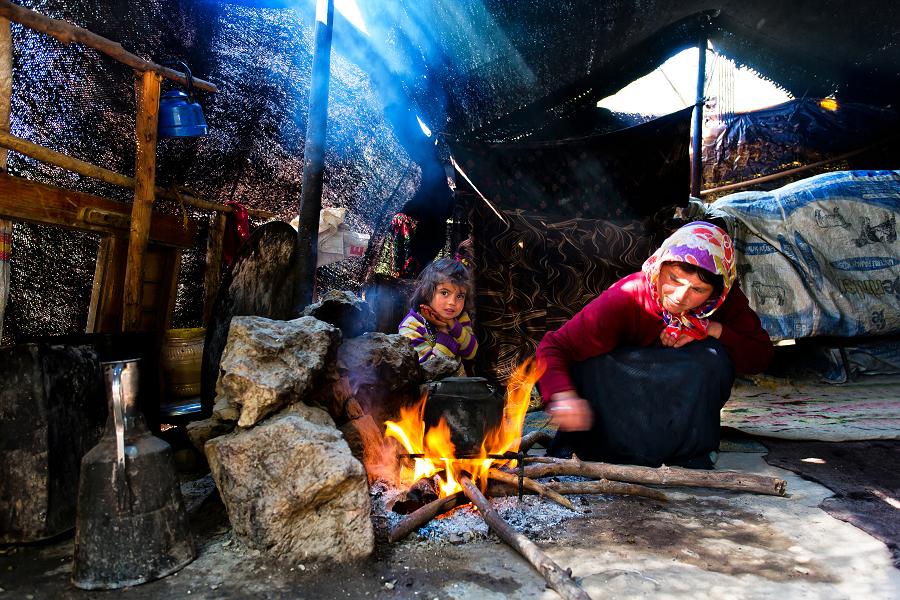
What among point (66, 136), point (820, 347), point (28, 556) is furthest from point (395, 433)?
point (820, 347)

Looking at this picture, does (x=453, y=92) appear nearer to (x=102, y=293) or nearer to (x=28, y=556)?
(x=102, y=293)

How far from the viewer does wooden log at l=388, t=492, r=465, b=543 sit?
1946 millimetres

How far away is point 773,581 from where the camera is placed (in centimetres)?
163

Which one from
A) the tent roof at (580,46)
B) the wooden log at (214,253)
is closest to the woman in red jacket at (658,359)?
the tent roof at (580,46)

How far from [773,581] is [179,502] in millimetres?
1928

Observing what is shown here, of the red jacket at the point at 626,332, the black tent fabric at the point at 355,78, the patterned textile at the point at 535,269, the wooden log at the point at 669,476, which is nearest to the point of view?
the wooden log at the point at 669,476

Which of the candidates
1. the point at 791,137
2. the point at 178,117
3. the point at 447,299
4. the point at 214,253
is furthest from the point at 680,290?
the point at 791,137

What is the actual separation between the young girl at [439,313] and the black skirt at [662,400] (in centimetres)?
131

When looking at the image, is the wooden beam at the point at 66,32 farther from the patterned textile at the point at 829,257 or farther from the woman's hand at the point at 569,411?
the patterned textile at the point at 829,257

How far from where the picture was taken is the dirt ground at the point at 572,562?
5.24 feet

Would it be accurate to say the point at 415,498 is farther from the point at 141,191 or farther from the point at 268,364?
the point at 141,191

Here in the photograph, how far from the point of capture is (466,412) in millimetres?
2420

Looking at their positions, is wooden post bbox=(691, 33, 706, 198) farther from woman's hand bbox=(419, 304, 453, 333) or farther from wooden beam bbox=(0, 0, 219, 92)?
wooden beam bbox=(0, 0, 219, 92)

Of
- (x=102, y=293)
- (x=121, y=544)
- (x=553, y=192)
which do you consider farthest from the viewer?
(x=553, y=192)
